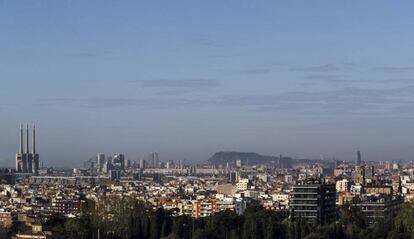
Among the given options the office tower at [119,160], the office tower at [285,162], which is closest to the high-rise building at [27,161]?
the office tower at [119,160]

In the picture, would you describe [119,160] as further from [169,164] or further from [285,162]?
[285,162]

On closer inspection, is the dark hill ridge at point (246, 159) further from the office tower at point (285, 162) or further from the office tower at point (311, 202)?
the office tower at point (311, 202)

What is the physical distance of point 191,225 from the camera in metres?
37.6

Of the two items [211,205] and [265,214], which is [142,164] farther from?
[265,214]

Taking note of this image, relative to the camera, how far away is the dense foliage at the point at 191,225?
34.1 m

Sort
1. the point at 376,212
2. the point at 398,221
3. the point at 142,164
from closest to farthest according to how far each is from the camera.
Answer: the point at 398,221, the point at 376,212, the point at 142,164

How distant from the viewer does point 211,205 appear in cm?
5047

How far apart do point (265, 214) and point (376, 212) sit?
324 inches

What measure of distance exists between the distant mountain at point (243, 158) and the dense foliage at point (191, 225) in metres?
133

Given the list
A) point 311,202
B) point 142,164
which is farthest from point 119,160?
point 311,202

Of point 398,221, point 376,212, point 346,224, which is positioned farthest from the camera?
point 376,212

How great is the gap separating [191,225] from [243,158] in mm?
136678

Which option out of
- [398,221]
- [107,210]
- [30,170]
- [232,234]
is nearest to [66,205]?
[107,210]

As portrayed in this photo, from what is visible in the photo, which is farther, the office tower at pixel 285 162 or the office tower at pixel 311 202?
the office tower at pixel 285 162
